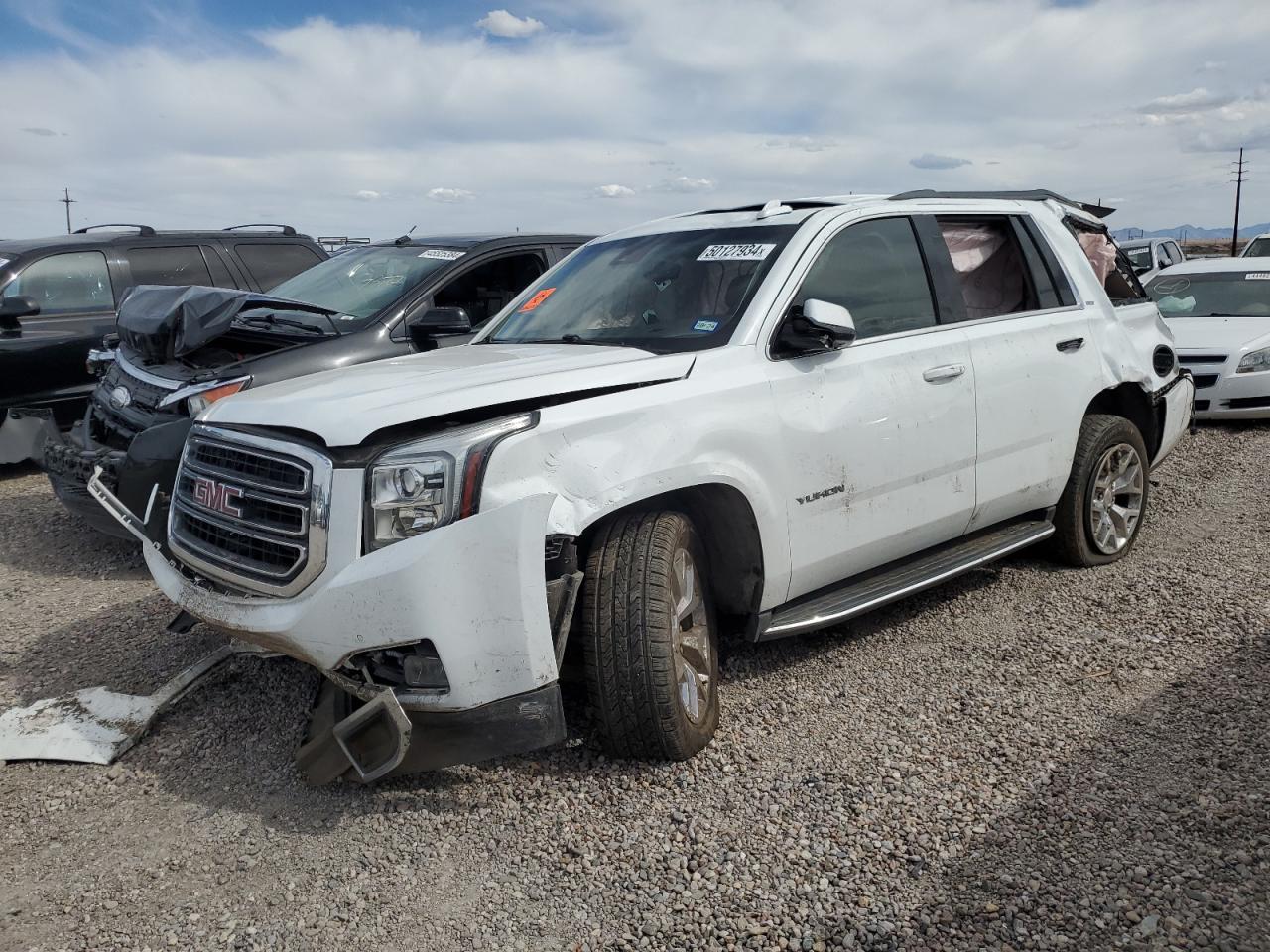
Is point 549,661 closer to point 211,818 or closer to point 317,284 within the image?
point 211,818

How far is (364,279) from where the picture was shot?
6.67m

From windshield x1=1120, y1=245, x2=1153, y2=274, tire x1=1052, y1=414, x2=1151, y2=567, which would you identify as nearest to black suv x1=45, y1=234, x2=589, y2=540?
tire x1=1052, y1=414, x2=1151, y2=567

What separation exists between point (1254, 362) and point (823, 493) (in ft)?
24.4

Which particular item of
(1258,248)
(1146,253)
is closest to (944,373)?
(1146,253)

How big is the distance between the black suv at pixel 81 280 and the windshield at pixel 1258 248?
14526mm

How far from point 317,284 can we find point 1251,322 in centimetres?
860

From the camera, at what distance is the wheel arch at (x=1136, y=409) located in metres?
5.44

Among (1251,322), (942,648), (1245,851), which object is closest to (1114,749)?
(1245,851)

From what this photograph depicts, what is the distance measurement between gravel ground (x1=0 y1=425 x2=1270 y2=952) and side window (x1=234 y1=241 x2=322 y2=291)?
4.53 m

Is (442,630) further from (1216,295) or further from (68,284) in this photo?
(1216,295)

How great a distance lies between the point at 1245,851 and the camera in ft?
9.38

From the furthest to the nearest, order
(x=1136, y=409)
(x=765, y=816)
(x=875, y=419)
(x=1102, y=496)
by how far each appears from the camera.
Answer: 1. (x=1136, y=409)
2. (x=1102, y=496)
3. (x=875, y=419)
4. (x=765, y=816)

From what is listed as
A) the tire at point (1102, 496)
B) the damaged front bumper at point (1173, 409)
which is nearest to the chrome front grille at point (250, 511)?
the tire at point (1102, 496)

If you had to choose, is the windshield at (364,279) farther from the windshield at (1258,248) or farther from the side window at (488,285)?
the windshield at (1258,248)
